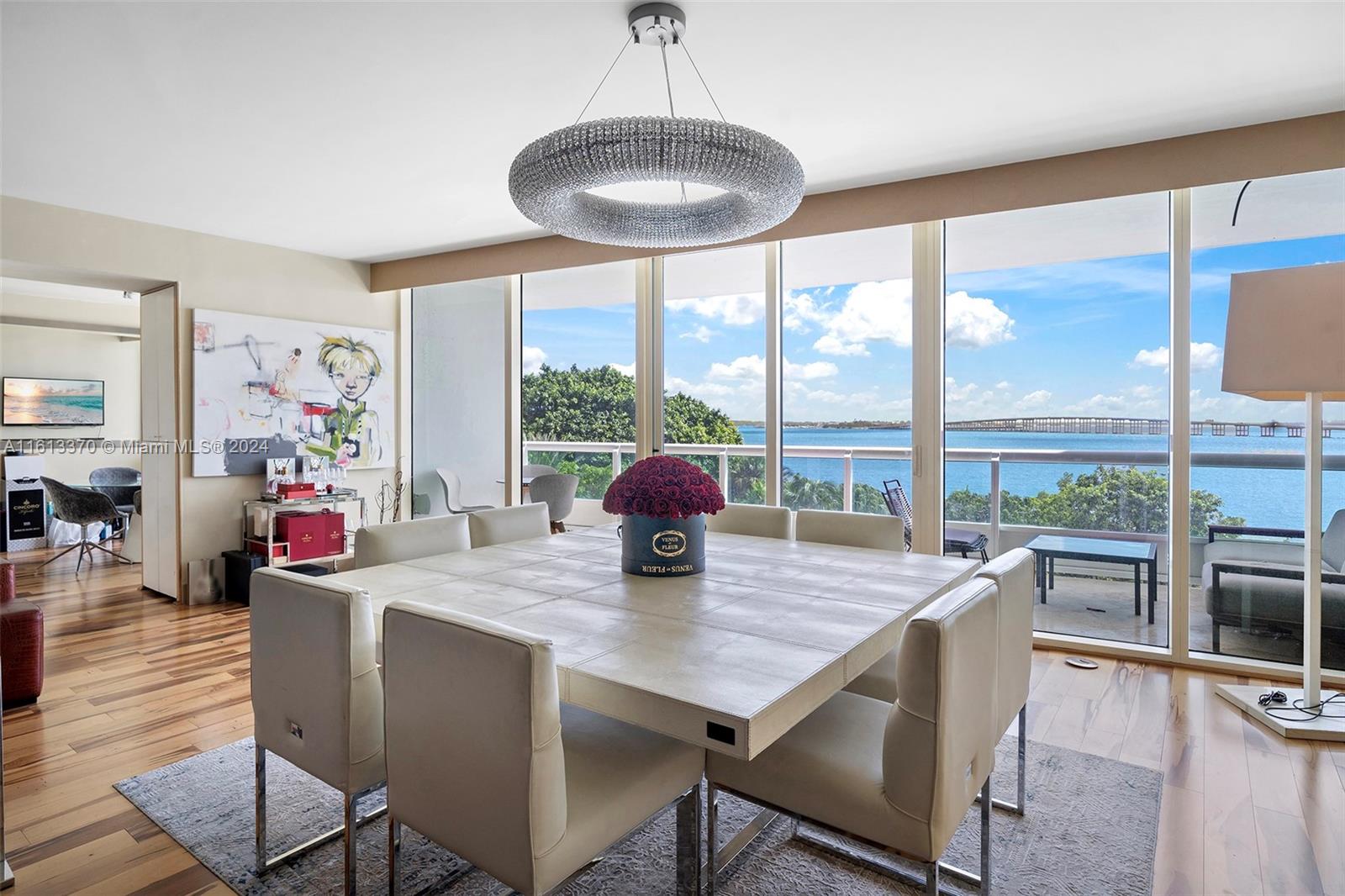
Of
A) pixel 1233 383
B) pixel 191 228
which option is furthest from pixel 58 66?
pixel 1233 383

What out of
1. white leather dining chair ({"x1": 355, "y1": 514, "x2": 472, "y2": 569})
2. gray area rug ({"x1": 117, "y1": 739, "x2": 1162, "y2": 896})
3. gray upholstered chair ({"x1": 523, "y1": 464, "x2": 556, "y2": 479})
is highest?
gray upholstered chair ({"x1": 523, "y1": 464, "x2": 556, "y2": 479})

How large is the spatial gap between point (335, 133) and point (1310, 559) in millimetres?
4584

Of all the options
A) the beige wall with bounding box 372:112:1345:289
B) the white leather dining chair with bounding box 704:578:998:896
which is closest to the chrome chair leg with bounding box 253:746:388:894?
the white leather dining chair with bounding box 704:578:998:896

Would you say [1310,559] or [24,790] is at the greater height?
[1310,559]

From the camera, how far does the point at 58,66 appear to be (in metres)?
2.64

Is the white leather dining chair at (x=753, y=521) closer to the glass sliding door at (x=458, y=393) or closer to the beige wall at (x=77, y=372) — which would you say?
the glass sliding door at (x=458, y=393)

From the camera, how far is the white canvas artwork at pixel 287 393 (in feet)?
16.5

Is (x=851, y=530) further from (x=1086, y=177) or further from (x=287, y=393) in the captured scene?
(x=287, y=393)

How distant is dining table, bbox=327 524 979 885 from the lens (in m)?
1.35

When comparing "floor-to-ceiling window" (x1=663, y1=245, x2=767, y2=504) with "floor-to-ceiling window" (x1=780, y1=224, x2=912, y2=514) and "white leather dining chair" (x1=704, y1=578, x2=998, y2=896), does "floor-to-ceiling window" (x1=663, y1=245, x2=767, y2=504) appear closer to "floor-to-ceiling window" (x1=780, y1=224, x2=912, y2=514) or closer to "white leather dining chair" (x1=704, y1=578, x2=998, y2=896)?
"floor-to-ceiling window" (x1=780, y1=224, x2=912, y2=514)

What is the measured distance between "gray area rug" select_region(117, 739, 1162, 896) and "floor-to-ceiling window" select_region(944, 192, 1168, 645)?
4.78 ft

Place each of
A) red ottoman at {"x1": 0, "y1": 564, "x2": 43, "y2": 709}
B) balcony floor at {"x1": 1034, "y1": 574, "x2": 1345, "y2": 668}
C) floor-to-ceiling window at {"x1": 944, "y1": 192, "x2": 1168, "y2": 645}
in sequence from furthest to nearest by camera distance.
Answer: floor-to-ceiling window at {"x1": 944, "y1": 192, "x2": 1168, "y2": 645} → balcony floor at {"x1": 1034, "y1": 574, "x2": 1345, "y2": 668} → red ottoman at {"x1": 0, "y1": 564, "x2": 43, "y2": 709}

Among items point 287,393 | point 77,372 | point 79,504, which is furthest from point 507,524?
point 77,372

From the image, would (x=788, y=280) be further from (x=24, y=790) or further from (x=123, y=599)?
(x=123, y=599)
